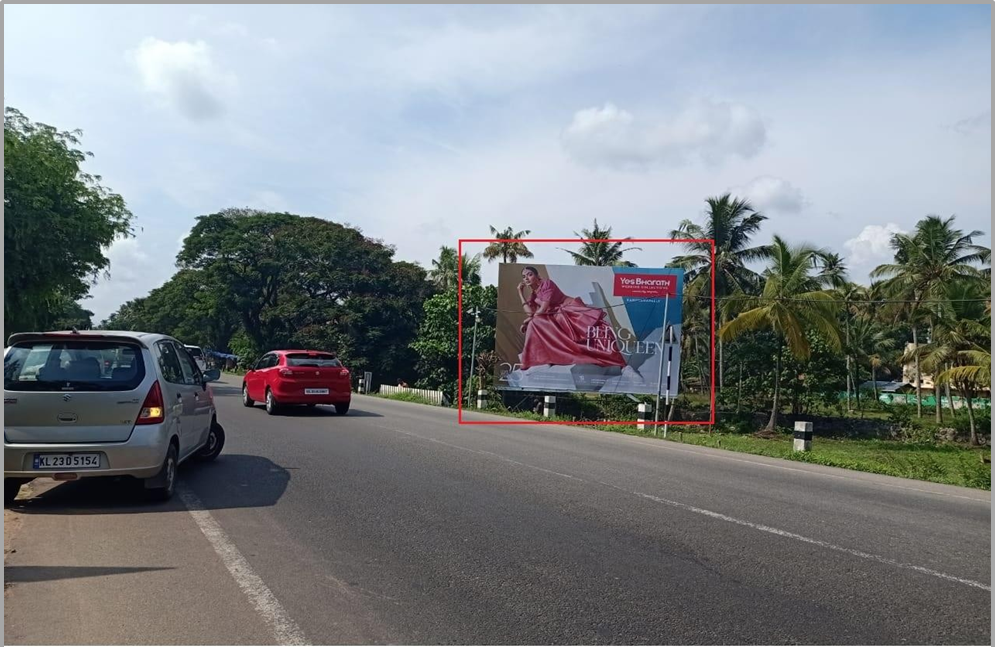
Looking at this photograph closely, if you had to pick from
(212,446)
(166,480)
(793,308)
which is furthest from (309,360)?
(793,308)

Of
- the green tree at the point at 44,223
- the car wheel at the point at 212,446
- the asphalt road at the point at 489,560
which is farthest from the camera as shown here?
the green tree at the point at 44,223

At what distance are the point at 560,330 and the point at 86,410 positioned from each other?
2158 cm

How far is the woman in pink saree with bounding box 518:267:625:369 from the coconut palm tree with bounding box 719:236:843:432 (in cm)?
522

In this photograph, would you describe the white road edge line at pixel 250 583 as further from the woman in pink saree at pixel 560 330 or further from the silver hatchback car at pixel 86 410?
the woman in pink saree at pixel 560 330

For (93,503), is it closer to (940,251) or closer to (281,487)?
(281,487)

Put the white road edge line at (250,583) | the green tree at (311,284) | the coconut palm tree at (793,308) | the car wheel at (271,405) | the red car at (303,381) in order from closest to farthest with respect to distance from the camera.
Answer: the white road edge line at (250,583)
the red car at (303,381)
the car wheel at (271,405)
the coconut palm tree at (793,308)
the green tree at (311,284)

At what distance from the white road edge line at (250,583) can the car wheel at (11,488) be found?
5.11ft

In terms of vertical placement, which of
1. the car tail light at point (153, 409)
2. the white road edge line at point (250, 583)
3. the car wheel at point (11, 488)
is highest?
the car tail light at point (153, 409)

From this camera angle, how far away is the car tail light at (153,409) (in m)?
7.39

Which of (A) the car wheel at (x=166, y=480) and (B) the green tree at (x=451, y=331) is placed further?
(B) the green tree at (x=451, y=331)

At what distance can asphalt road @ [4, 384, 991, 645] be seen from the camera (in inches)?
177

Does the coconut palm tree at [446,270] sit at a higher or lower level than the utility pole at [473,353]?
higher

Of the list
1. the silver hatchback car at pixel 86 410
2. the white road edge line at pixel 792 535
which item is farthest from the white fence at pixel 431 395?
the silver hatchback car at pixel 86 410

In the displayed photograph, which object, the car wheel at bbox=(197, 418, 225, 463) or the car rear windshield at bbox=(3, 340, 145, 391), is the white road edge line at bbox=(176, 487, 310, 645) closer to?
the car rear windshield at bbox=(3, 340, 145, 391)
